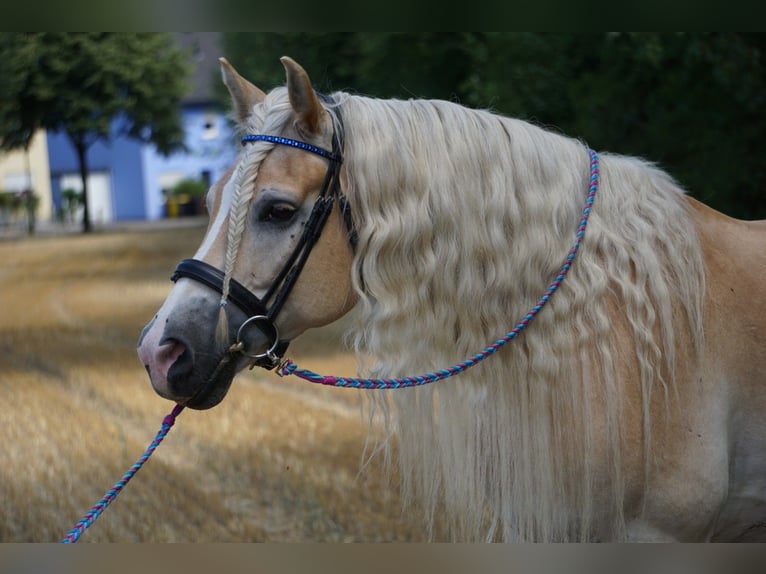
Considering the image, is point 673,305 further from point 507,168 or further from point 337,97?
point 337,97

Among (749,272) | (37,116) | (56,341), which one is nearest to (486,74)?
(56,341)

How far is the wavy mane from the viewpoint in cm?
212

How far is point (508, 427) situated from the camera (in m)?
2.18

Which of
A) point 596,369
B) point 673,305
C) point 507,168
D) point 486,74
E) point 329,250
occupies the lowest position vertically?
point 596,369

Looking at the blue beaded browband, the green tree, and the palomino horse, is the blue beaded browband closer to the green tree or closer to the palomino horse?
the palomino horse

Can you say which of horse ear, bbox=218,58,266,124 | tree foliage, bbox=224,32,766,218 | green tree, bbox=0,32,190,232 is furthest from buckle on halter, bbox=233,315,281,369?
green tree, bbox=0,32,190,232

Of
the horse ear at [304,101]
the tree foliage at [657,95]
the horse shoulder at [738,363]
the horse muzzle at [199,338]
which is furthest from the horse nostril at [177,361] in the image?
the tree foliage at [657,95]

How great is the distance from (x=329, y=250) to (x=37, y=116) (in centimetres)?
2318

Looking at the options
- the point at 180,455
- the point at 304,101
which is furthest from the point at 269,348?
the point at 180,455

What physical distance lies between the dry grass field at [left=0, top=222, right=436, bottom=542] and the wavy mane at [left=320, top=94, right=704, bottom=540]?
1.82 feet

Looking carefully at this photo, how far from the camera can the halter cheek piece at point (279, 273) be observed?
6.58 feet

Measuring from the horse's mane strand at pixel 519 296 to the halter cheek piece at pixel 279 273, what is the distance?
0.15 feet
